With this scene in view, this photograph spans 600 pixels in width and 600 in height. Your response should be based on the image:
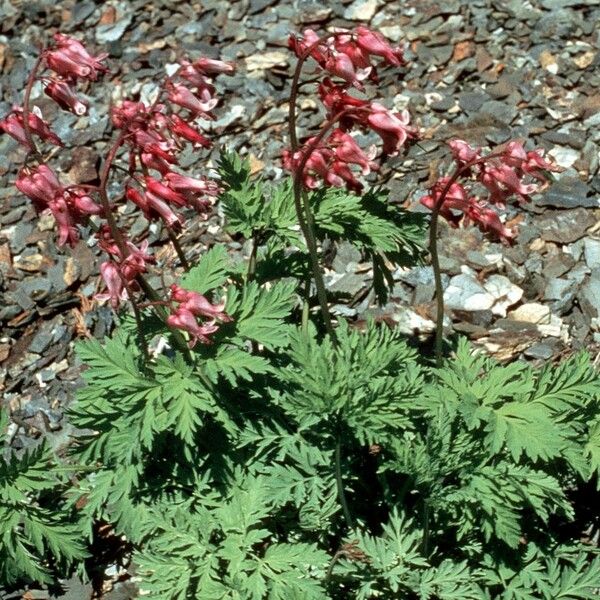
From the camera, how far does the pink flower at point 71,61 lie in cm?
366

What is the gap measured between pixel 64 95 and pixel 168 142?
422 millimetres

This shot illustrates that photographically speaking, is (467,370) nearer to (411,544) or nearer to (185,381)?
(411,544)

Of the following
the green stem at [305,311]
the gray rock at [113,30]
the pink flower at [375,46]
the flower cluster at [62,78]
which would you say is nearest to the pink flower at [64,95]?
the flower cluster at [62,78]

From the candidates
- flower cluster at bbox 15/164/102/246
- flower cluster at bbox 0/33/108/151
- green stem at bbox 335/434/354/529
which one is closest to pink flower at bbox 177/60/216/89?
flower cluster at bbox 0/33/108/151

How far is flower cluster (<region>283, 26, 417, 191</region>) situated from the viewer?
344cm

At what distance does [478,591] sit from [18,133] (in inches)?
93.8

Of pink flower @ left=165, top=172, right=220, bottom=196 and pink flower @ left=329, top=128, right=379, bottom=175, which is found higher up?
pink flower @ left=329, top=128, right=379, bottom=175

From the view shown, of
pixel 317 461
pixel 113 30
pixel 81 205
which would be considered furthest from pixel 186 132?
pixel 113 30

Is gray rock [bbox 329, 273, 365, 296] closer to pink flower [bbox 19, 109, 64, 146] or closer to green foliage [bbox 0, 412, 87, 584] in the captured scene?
green foliage [bbox 0, 412, 87, 584]

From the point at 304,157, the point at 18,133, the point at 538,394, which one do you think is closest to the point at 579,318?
the point at 538,394

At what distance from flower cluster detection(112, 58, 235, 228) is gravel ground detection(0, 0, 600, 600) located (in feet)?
5.34

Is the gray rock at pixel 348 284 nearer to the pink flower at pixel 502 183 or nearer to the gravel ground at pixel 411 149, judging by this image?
the gravel ground at pixel 411 149

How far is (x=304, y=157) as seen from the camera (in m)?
3.47

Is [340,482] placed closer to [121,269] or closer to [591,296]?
[121,269]
